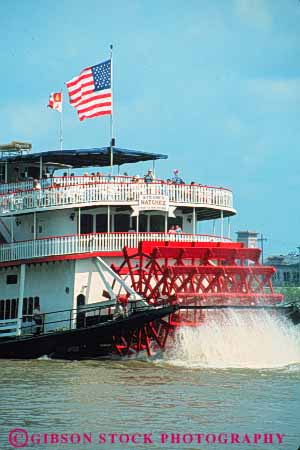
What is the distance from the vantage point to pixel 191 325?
2080 cm

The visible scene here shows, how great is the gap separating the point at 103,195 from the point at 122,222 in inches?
59.2

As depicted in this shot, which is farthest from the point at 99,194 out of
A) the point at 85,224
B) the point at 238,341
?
the point at 238,341

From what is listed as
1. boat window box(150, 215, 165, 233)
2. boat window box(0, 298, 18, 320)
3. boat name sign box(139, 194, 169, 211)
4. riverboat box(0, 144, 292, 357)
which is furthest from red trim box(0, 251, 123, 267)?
boat window box(150, 215, 165, 233)

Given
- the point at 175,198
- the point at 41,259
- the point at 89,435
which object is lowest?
the point at 89,435

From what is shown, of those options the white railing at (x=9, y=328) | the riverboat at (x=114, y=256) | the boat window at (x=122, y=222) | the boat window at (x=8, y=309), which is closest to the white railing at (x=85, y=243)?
the riverboat at (x=114, y=256)

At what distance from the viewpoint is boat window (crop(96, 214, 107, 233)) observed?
23.9 meters

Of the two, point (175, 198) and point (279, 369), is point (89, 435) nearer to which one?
point (279, 369)

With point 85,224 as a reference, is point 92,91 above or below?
above

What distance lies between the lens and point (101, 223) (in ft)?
78.7

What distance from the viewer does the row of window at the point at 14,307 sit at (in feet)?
77.0

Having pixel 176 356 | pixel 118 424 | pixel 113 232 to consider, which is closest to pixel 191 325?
pixel 176 356

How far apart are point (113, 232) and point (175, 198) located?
1699 millimetres

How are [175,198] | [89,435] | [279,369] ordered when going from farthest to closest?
[175,198], [279,369], [89,435]

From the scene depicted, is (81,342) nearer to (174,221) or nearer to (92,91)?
(174,221)
